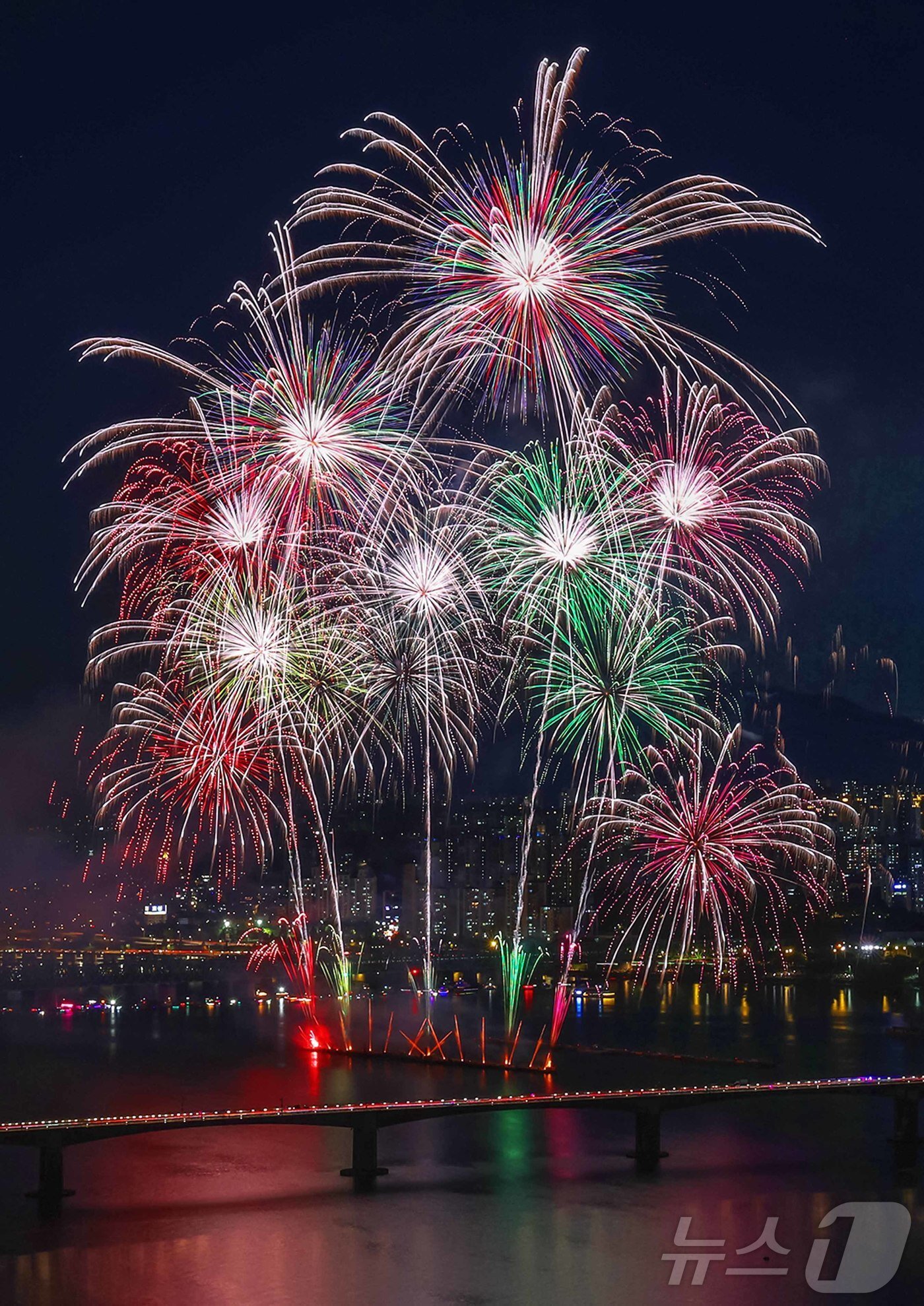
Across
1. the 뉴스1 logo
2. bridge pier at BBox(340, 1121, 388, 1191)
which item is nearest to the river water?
the 뉴스1 logo

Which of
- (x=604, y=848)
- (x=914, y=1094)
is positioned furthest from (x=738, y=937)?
(x=914, y=1094)

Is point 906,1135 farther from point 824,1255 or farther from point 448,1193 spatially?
point 448,1193

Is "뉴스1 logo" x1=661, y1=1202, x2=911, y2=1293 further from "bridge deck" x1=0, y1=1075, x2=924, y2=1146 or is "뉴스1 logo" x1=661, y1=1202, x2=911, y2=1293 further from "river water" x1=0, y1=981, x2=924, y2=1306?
"bridge deck" x1=0, y1=1075, x2=924, y2=1146

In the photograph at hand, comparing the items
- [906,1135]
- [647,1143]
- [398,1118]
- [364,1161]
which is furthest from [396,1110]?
[906,1135]

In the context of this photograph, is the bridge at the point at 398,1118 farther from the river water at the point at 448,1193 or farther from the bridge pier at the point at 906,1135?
the river water at the point at 448,1193

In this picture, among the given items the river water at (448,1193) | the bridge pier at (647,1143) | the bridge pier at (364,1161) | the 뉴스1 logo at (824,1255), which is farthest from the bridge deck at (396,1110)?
the 뉴스1 logo at (824,1255)
